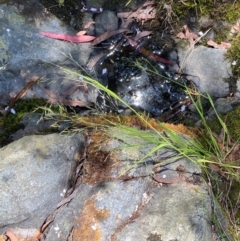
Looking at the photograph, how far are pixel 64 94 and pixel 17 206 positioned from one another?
Answer: 102 centimetres

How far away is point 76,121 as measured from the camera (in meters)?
3.00

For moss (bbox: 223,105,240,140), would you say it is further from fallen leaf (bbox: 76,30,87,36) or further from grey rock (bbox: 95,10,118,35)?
fallen leaf (bbox: 76,30,87,36)

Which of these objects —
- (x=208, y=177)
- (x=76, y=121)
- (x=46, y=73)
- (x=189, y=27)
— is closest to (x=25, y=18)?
(x=46, y=73)

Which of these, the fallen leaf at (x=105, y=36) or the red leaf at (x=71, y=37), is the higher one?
the red leaf at (x=71, y=37)

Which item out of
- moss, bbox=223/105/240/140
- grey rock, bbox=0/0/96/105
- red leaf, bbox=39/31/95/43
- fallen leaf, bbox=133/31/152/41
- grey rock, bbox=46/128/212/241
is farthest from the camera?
fallen leaf, bbox=133/31/152/41

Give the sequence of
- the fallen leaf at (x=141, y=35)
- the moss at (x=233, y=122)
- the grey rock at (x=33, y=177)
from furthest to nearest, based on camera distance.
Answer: the fallen leaf at (x=141, y=35)
the moss at (x=233, y=122)
the grey rock at (x=33, y=177)

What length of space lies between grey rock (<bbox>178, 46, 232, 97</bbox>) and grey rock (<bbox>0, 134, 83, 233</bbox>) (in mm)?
1160

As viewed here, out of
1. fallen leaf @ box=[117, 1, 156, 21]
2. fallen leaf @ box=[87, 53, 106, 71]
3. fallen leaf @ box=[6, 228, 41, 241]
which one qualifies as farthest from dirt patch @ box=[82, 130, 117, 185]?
fallen leaf @ box=[117, 1, 156, 21]

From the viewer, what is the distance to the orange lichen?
2605 millimetres

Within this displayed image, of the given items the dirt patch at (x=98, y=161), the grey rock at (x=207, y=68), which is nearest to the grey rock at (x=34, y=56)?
the dirt patch at (x=98, y=161)

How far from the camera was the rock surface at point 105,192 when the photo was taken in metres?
2.61

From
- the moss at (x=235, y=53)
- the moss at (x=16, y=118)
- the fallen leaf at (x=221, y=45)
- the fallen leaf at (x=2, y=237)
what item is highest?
the moss at (x=16, y=118)

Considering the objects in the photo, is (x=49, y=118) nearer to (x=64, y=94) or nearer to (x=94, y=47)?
(x=64, y=94)

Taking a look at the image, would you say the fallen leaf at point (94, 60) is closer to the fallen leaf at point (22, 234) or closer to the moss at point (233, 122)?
the moss at point (233, 122)
